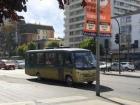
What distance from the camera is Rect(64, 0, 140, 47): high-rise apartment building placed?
448 feet

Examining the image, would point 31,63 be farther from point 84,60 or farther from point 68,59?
point 84,60

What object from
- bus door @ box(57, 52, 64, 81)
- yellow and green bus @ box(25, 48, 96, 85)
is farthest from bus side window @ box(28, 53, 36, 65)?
bus door @ box(57, 52, 64, 81)

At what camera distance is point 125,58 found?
3499 inches

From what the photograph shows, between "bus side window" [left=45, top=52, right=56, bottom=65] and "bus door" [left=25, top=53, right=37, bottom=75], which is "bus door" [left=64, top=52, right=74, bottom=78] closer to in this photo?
"bus side window" [left=45, top=52, right=56, bottom=65]

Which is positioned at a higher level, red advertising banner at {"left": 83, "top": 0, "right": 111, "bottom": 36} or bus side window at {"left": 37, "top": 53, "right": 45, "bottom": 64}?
red advertising banner at {"left": 83, "top": 0, "right": 111, "bottom": 36}

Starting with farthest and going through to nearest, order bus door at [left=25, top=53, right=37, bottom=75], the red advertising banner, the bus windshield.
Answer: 1. bus door at [left=25, top=53, right=37, bottom=75]
2. the bus windshield
3. the red advertising banner

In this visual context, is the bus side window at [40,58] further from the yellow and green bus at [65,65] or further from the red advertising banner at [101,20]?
the red advertising banner at [101,20]

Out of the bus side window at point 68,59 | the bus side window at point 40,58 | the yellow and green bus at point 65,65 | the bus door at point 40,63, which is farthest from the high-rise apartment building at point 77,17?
the bus side window at point 68,59

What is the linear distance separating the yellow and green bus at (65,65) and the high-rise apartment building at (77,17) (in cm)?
10693

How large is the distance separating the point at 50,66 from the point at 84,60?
3.77 metres

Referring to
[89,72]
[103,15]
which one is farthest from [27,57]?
[103,15]

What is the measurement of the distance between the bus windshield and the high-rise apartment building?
365 feet

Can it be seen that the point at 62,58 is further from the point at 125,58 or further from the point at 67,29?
the point at 67,29

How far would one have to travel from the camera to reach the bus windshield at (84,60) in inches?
911
